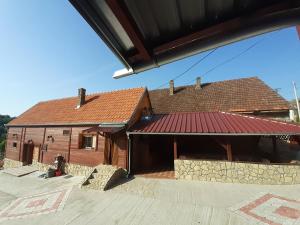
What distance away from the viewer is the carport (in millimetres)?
10320

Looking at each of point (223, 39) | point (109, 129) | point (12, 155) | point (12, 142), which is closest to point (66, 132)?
point (109, 129)

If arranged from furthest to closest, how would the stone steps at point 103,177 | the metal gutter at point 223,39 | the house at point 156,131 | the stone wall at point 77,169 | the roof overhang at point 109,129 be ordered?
the stone wall at point 77,169 < the roof overhang at point 109,129 < the house at point 156,131 < the stone steps at point 103,177 < the metal gutter at point 223,39

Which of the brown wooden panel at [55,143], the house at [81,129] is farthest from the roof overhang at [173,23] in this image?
the brown wooden panel at [55,143]

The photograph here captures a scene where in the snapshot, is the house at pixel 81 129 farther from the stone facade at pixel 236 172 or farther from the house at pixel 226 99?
the house at pixel 226 99

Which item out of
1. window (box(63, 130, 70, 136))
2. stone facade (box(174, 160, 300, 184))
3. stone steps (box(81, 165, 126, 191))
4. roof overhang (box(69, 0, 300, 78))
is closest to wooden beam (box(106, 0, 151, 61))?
roof overhang (box(69, 0, 300, 78))

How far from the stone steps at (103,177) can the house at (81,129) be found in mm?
696

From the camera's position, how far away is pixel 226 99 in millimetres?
17250

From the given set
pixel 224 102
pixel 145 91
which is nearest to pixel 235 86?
pixel 224 102

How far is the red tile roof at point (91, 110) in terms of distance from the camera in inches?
534

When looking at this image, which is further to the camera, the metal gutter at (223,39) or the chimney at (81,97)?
the chimney at (81,97)

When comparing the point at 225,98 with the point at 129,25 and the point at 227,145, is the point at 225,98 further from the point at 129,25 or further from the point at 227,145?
the point at 129,25

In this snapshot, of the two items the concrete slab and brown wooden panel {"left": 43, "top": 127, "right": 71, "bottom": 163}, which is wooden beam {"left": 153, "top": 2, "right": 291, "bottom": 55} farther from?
the concrete slab

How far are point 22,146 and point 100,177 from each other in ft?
40.5

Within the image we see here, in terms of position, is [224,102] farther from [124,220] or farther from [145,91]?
[124,220]
